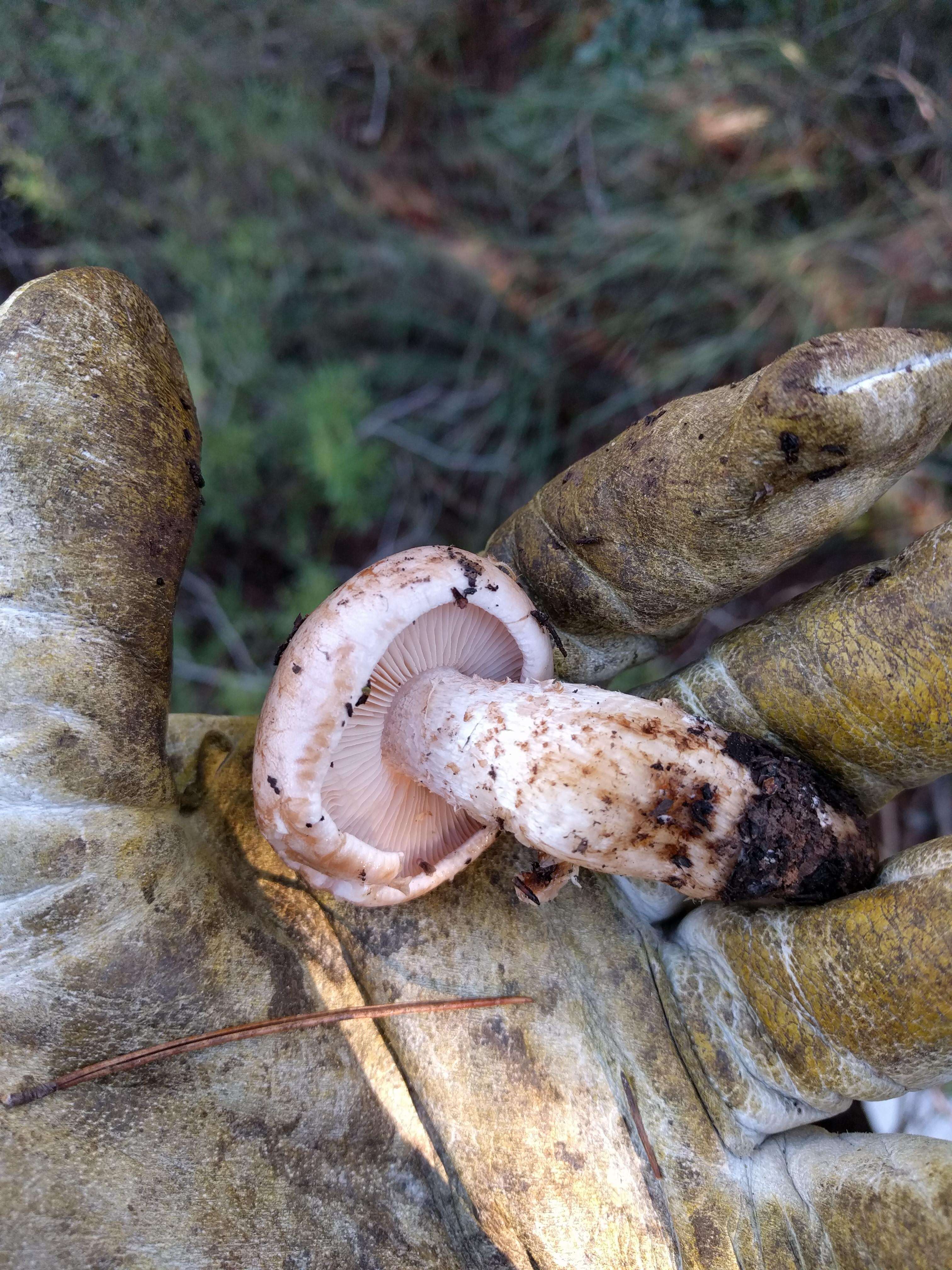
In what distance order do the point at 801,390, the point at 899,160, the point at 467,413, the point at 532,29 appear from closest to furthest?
the point at 801,390 < the point at 899,160 < the point at 532,29 < the point at 467,413

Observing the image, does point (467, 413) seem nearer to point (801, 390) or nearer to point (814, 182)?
point (814, 182)

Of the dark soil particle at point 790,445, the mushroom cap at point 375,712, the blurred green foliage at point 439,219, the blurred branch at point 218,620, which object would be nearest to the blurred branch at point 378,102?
the blurred green foliage at point 439,219

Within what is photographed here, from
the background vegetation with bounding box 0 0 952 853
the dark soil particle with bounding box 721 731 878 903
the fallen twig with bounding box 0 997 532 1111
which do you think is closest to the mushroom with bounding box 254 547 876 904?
the dark soil particle with bounding box 721 731 878 903

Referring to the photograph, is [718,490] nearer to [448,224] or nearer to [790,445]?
[790,445]

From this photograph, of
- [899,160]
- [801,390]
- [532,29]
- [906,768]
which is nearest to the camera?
[801,390]

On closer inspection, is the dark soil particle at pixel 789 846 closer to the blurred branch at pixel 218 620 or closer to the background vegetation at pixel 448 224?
the background vegetation at pixel 448 224

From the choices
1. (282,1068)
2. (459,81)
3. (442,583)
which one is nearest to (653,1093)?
(282,1068)

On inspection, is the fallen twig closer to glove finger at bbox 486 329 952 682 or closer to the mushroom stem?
the mushroom stem

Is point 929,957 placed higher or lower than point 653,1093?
higher
